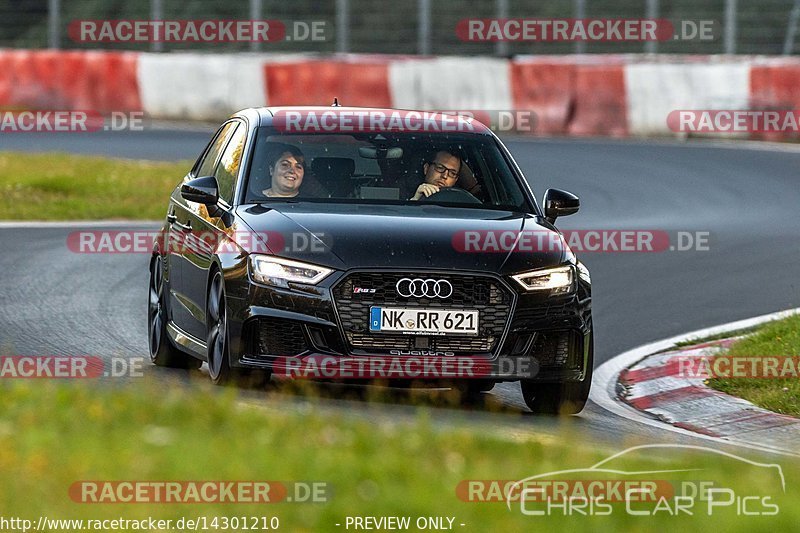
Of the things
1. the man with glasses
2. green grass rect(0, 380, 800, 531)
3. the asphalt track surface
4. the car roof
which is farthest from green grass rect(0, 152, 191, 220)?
green grass rect(0, 380, 800, 531)

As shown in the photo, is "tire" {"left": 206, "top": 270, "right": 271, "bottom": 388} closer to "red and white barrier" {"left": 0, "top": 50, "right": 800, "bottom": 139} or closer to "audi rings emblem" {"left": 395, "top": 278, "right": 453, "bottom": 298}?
"audi rings emblem" {"left": 395, "top": 278, "right": 453, "bottom": 298}

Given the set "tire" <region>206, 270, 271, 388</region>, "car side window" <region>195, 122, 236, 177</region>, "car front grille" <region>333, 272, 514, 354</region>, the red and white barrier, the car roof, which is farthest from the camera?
the red and white barrier

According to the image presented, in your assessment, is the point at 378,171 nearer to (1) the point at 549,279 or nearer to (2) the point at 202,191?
(2) the point at 202,191

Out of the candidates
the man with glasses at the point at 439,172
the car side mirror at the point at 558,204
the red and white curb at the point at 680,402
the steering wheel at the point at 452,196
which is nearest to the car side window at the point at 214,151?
the man with glasses at the point at 439,172

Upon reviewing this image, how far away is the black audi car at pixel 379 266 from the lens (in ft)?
28.3

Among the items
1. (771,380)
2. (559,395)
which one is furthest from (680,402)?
(559,395)

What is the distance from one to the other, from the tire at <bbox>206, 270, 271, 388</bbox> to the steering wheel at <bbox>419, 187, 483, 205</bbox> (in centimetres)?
130

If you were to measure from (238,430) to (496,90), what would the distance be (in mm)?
22345

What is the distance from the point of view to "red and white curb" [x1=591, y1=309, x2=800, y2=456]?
9.25m

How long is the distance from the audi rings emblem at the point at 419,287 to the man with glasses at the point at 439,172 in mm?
1261

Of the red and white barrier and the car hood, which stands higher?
the car hood

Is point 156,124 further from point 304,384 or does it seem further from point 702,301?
point 304,384

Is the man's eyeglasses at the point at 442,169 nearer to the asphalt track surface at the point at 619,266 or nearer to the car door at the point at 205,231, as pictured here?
the car door at the point at 205,231

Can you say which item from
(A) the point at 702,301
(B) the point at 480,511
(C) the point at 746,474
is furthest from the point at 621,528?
(A) the point at 702,301
